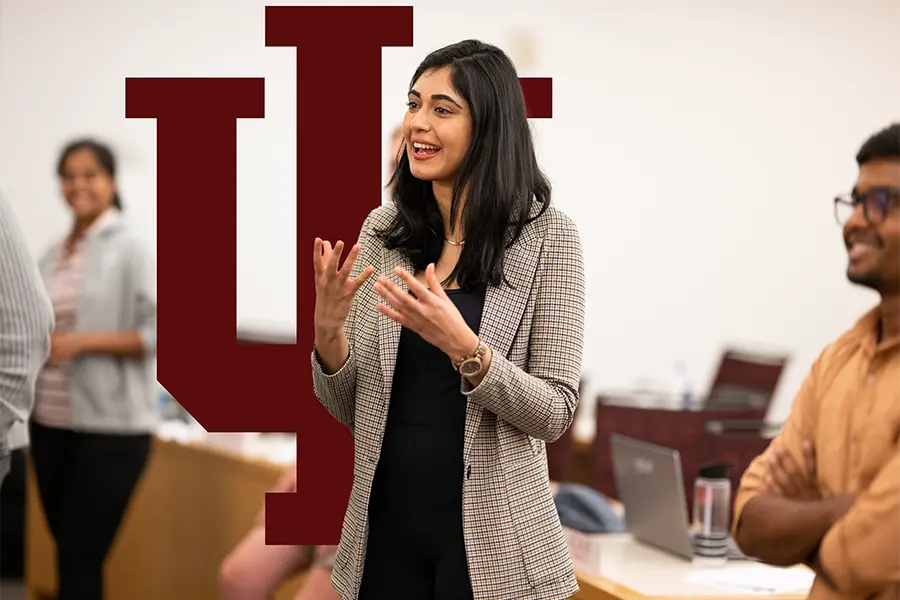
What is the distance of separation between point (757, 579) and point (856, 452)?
4.34 ft

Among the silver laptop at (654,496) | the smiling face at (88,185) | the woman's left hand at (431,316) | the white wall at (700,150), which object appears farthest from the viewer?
the white wall at (700,150)

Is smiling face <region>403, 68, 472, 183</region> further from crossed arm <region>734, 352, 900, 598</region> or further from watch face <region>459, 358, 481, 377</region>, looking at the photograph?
crossed arm <region>734, 352, 900, 598</region>

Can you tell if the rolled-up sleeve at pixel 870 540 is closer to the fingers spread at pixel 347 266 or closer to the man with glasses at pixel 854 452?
the man with glasses at pixel 854 452

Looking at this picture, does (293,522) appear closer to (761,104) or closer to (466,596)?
(466,596)

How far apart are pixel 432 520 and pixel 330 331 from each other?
325 millimetres

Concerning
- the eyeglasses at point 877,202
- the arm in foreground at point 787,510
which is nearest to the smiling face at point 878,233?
the eyeglasses at point 877,202

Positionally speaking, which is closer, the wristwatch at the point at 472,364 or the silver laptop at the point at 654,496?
the wristwatch at the point at 472,364

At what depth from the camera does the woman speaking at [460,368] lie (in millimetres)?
1834

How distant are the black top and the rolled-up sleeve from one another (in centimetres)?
64

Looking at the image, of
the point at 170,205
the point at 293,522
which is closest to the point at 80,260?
the point at 170,205

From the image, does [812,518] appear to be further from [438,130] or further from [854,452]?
[438,130]

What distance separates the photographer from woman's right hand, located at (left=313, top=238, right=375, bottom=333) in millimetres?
1840

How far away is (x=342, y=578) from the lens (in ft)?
6.39

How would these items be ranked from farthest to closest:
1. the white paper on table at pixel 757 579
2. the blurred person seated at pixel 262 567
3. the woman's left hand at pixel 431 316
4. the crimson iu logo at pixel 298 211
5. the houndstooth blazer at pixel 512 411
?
the blurred person seated at pixel 262 567 < the white paper on table at pixel 757 579 < the crimson iu logo at pixel 298 211 < the houndstooth blazer at pixel 512 411 < the woman's left hand at pixel 431 316
